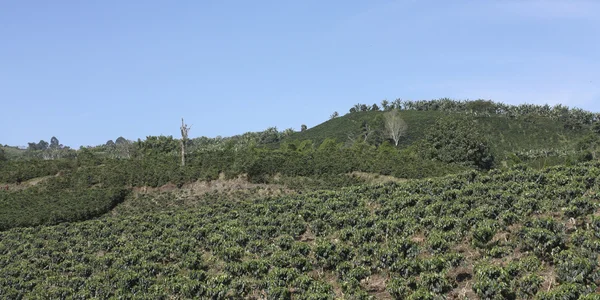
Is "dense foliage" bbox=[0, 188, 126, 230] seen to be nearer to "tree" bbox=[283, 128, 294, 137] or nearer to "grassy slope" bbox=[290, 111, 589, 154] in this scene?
"grassy slope" bbox=[290, 111, 589, 154]

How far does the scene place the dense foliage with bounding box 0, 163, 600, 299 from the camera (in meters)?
15.0

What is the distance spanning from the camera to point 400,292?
49.3ft

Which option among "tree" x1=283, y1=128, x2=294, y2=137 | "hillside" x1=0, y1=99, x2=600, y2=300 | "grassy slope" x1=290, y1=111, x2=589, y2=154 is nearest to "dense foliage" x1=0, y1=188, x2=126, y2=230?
"hillside" x1=0, y1=99, x2=600, y2=300

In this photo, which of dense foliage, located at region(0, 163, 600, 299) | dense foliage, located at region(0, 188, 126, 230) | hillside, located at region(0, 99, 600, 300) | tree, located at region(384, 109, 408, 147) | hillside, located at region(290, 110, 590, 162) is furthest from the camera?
hillside, located at region(290, 110, 590, 162)

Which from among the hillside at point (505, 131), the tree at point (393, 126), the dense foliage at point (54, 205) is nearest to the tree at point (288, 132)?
the hillside at point (505, 131)

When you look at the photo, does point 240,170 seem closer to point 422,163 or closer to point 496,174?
point 422,163

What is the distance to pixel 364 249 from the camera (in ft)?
61.0

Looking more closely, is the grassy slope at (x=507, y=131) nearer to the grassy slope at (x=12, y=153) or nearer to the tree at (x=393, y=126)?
the tree at (x=393, y=126)

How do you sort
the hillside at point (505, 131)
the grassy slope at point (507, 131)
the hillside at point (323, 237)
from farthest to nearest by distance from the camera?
1. the grassy slope at point (507, 131)
2. the hillside at point (505, 131)
3. the hillside at point (323, 237)

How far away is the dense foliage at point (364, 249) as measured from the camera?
589 inches

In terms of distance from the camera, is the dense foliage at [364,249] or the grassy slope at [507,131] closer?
the dense foliage at [364,249]

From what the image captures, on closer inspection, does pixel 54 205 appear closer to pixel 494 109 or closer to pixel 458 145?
pixel 458 145

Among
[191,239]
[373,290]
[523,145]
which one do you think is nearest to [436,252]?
[373,290]

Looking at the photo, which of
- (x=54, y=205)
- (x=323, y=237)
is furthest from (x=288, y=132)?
(x=323, y=237)
